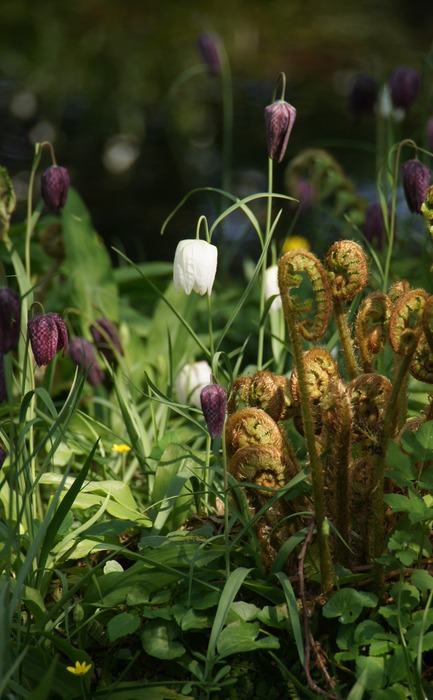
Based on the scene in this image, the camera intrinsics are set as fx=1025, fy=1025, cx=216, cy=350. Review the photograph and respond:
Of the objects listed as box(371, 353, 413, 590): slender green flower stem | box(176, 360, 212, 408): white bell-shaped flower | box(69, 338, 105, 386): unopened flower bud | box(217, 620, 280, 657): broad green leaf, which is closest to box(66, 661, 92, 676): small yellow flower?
box(217, 620, 280, 657): broad green leaf

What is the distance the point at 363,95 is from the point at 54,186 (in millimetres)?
1407

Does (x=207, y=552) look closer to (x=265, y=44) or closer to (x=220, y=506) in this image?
(x=220, y=506)

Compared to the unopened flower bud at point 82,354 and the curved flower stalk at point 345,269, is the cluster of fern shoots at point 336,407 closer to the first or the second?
the curved flower stalk at point 345,269

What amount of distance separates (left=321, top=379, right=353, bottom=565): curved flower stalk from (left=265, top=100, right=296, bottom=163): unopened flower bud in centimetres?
47

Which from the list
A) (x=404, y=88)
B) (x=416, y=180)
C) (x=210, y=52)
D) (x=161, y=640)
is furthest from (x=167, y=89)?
(x=161, y=640)

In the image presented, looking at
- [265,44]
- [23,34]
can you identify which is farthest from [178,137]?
[23,34]

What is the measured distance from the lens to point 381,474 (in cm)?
152

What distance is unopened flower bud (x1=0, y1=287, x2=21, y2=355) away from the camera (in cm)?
141

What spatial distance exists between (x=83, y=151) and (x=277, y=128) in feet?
13.2

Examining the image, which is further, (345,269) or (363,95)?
(363,95)

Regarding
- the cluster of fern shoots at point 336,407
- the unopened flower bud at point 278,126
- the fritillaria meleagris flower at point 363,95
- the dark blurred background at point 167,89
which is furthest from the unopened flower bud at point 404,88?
the cluster of fern shoots at point 336,407

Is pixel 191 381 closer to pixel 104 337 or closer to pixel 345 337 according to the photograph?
pixel 104 337

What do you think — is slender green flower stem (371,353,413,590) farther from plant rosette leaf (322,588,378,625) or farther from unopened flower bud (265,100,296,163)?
unopened flower bud (265,100,296,163)

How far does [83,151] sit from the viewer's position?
5648mm
